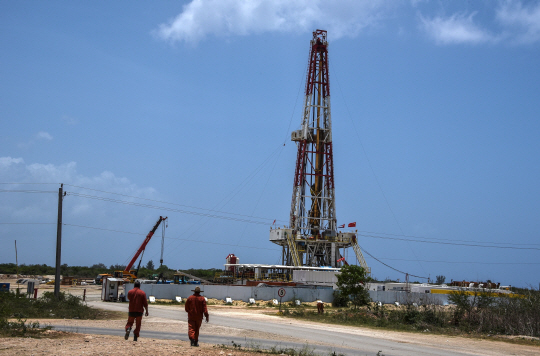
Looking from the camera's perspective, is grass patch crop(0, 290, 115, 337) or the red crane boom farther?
the red crane boom

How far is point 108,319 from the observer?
2795 cm

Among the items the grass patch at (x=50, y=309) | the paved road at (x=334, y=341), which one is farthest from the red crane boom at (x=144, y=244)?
the paved road at (x=334, y=341)

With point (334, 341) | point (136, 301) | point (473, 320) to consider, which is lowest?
point (473, 320)

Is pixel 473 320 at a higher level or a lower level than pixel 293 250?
lower

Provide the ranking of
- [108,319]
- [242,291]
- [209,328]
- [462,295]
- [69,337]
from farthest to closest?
[242,291] < [462,295] < [108,319] < [209,328] < [69,337]

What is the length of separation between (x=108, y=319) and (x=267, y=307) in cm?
1658

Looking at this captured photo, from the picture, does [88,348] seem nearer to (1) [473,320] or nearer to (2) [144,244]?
(1) [473,320]

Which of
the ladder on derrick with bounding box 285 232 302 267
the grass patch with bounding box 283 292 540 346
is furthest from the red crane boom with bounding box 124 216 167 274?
the grass patch with bounding box 283 292 540 346

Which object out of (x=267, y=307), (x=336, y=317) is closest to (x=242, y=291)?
(x=267, y=307)

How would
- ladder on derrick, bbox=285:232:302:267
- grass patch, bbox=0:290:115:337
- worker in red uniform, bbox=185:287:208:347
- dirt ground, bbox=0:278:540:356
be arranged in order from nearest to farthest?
dirt ground, bbox=0:278:540:356 → worker in red uniform, bbox=185:287:208:347 → grass patch, bbox=0:290:115:337 → ladder on derrick, bbox=285:232:302:267

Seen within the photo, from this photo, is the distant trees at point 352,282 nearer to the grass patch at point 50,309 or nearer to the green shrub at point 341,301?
the green shrub at point 341,301

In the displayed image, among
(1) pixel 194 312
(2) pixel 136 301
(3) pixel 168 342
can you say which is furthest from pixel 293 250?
(2) pixel 136 301

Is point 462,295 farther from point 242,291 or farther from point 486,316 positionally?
point 242,291

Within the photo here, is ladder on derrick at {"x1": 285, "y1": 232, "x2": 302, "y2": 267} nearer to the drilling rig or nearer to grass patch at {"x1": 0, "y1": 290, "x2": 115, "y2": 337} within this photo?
the drilling rig
